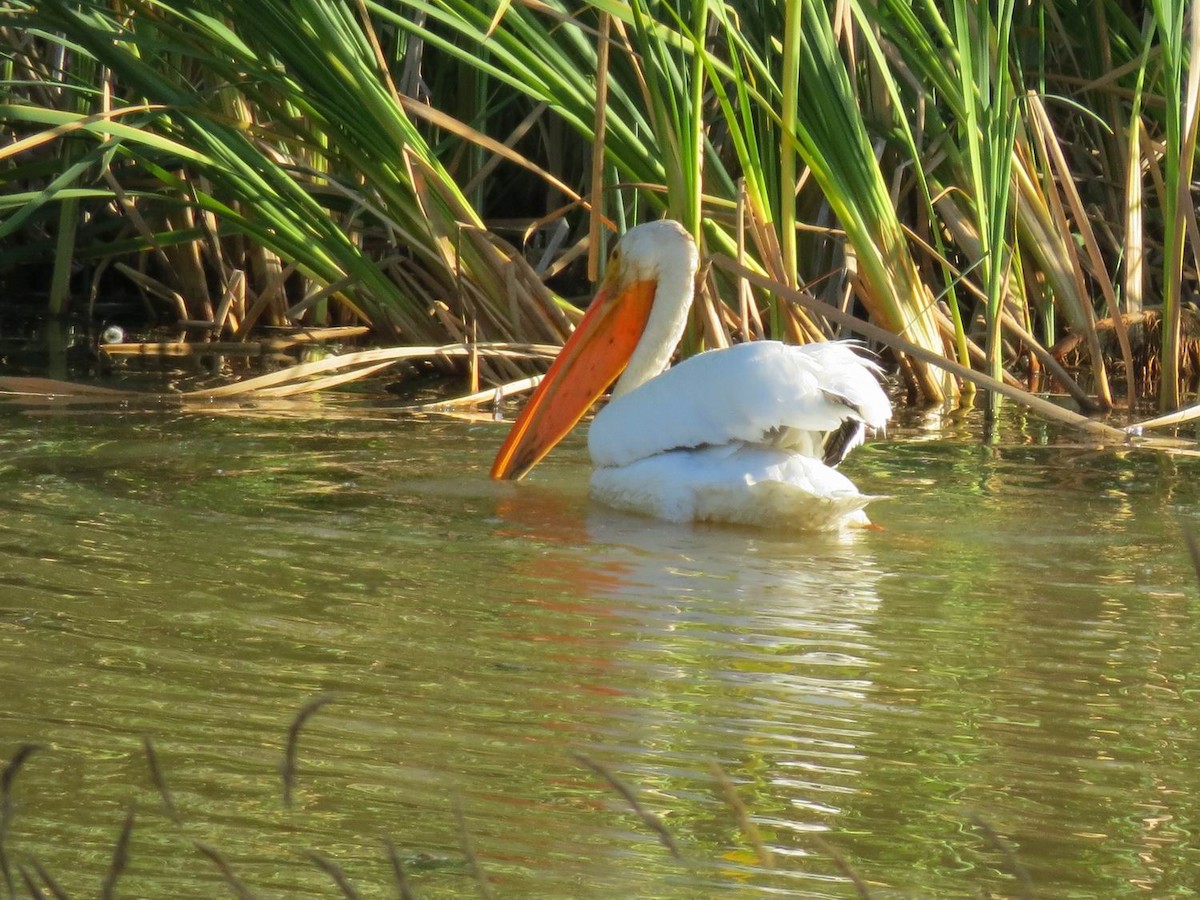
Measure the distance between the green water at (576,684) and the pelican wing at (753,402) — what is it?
277 mm

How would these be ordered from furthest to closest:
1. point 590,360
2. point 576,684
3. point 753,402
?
1. point 590,360
2. point 753,402
3. point 576,684

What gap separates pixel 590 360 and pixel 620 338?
0.12m

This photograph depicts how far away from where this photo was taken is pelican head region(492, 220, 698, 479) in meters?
5.56

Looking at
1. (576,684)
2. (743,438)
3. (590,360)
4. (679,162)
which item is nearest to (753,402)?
(743,438)

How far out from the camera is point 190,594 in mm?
3664

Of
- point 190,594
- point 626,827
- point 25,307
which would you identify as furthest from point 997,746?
point 25,307

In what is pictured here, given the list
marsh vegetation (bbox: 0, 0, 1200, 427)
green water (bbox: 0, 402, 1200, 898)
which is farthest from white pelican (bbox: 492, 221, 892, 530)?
marsh vegetation (bbox: 0, 0, 1200, 427)

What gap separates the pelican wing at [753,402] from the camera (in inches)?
184

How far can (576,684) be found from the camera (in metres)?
3.11

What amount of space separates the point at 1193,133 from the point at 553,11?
6.92 feet

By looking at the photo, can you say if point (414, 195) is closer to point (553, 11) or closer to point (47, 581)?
point (553, 11)

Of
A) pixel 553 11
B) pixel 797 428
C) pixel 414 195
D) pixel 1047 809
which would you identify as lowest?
pixel 1047 809

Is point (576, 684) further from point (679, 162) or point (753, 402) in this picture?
point (679, 162)

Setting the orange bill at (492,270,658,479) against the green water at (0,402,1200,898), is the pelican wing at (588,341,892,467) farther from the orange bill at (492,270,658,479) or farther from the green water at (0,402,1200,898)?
the orange bill at (492,270,658,479)
